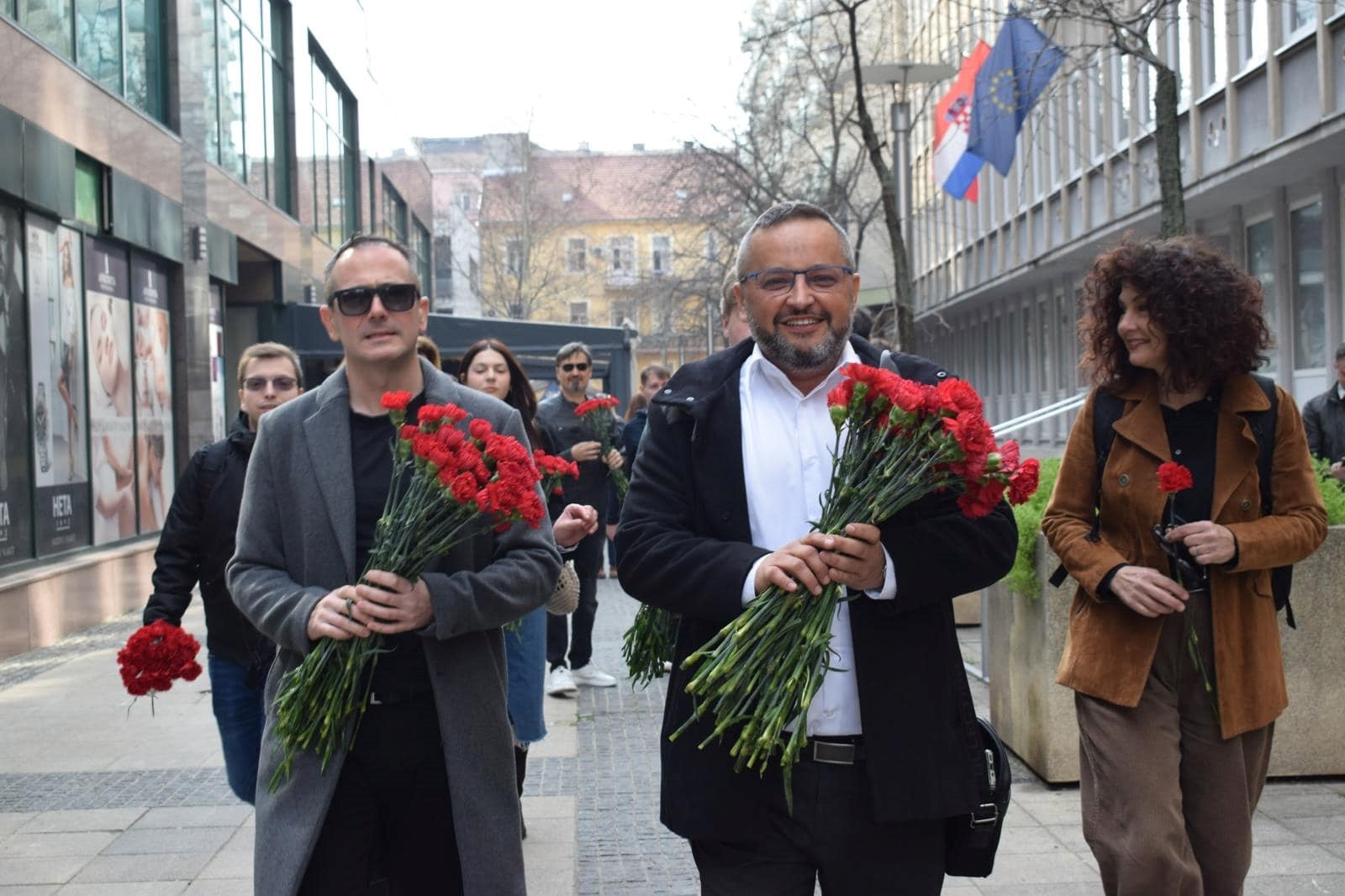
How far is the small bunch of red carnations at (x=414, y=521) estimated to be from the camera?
124 inches

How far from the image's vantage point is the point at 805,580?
272 centimetres

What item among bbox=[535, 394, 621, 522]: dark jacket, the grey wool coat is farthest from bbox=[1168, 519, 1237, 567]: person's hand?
bbox=[535, 394, 621, 522]: dark jacket

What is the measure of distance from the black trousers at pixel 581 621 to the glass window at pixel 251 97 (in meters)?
11.2

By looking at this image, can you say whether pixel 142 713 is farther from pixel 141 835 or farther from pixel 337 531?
pixel 337 531

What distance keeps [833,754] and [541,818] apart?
12.2 ft

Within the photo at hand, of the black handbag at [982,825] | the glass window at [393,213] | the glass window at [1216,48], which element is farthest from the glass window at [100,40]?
the glass window at [393,213]

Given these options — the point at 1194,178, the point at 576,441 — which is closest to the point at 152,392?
the point at 576,441

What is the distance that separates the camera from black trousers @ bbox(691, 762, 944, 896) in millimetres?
2928

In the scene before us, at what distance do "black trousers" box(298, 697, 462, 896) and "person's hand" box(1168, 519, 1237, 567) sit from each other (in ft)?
6.06

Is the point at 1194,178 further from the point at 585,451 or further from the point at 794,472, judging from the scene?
the point at 794,472

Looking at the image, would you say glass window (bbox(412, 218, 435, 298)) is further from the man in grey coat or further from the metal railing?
the man in grey coat

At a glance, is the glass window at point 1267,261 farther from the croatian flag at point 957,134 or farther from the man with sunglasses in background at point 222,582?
the man with sunglasses in background at point 222,582

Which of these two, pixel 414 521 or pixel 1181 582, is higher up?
pixel 414 521

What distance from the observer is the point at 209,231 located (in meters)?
18.3
